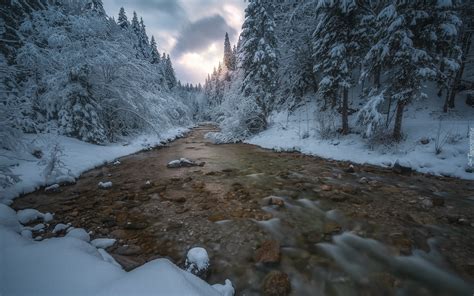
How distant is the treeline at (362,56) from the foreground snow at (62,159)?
353 inches

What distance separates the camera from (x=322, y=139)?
490 inches

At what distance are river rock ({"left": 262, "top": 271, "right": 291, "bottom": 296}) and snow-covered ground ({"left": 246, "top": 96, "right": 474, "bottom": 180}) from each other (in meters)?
7.25

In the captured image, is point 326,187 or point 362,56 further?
point 362,56

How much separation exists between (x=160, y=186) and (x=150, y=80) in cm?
1160

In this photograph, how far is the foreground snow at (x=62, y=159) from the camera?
20.0 ft

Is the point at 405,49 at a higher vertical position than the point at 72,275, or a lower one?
higher

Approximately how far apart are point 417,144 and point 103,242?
422 inches

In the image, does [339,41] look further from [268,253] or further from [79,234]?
[79,234]

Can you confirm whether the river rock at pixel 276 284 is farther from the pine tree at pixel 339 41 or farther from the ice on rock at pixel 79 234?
the pine tree at pixel 339 41

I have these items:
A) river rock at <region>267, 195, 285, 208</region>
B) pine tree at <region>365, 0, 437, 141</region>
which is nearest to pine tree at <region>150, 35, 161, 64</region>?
pine tree at <region>365, 0, 437, 141</region>

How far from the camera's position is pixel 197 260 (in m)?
3.33

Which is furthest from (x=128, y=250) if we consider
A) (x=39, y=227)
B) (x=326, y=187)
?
(x=326, y=187)

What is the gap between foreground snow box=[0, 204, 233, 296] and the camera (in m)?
1.89

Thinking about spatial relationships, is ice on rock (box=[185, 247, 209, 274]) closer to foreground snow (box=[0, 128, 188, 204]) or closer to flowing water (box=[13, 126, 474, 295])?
flowing water (box=[13, 126, 474, 295])
